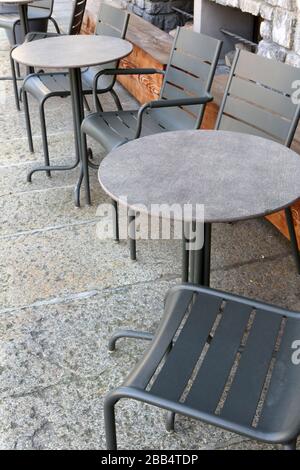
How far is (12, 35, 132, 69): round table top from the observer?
3037mm

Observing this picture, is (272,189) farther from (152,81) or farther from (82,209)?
(152,81)

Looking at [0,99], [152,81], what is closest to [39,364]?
[152,81]

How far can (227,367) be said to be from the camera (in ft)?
4.82

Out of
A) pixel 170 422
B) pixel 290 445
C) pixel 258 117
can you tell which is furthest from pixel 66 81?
pixel 290 445

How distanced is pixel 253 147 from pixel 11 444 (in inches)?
49.6

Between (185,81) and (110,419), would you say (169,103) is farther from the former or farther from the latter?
(110,419)

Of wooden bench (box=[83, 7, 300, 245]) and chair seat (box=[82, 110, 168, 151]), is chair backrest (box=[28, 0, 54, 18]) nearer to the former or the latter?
wooden bench (box=[83, 7, 300, 245])

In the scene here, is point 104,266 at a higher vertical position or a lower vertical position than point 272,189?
lower

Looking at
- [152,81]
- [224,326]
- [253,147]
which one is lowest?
[152,81]

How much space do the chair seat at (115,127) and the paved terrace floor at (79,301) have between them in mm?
490

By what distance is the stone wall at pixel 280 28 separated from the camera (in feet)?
10.5

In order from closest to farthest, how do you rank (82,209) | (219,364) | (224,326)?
(219,364) → (224,326) → (82,209)

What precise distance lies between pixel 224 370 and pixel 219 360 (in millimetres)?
42

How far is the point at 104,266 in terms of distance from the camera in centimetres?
277
